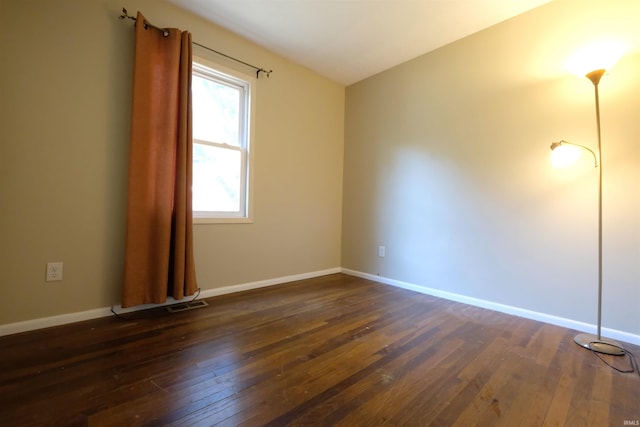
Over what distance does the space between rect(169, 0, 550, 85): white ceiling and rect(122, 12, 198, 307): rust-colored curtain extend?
0.55 metres

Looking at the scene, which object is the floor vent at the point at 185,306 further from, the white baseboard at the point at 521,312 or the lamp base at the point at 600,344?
the lamp base at the point at 600,344

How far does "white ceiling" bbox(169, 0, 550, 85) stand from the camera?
2.29m

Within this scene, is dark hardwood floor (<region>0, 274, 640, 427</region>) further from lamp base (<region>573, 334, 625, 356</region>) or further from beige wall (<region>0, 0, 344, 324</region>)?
beige wall (<region>0, 0, 344, 324</region>)

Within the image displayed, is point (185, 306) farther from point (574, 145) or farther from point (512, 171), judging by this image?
point (574, 145)

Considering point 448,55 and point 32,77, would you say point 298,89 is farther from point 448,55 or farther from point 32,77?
point 32,77

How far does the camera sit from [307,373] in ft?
4.69

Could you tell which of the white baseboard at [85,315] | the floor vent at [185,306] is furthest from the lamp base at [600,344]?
the floor vent at [185,306]

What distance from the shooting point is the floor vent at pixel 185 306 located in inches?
88.9

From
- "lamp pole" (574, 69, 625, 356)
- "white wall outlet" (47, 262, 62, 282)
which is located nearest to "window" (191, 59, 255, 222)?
"white wall outlet" (47, 262, 62, 282)

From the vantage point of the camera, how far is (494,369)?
1518mm

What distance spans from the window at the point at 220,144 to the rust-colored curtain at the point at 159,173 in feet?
0.86

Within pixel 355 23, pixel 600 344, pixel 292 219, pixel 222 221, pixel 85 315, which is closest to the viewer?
pixel 600 344

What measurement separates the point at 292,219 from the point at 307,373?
6.62 ft

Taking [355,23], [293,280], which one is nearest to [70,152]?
[293,280]
